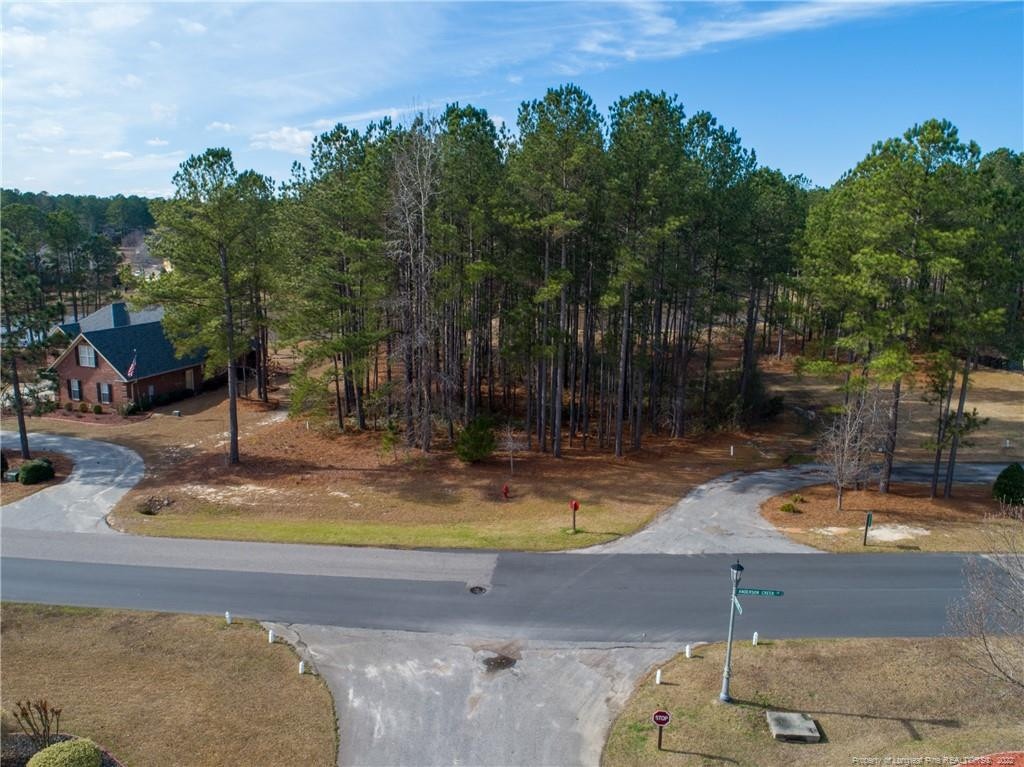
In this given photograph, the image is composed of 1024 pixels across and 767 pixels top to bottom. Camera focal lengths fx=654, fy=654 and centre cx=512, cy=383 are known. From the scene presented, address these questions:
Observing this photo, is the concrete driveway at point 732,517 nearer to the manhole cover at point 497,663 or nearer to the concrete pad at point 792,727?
the manhole cover at point 497,663

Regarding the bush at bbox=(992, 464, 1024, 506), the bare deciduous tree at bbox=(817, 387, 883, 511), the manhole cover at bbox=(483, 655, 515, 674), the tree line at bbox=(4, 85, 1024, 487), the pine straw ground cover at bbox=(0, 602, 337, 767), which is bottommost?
the pine straw ground cover at bbox=(0, 602, 337, 767)

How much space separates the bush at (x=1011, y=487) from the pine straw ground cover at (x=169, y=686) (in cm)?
2682

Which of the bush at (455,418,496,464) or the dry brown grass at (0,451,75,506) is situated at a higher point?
the bush at (455,418,496,464)

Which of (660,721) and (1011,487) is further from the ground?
(1011,487)

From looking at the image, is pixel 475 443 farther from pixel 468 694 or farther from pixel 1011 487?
pixel 1011 487

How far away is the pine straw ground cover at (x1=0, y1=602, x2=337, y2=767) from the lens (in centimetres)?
1280

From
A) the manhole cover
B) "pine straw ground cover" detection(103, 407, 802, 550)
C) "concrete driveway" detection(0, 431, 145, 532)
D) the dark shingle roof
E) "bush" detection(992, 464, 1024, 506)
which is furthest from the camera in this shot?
the dark shingle roof

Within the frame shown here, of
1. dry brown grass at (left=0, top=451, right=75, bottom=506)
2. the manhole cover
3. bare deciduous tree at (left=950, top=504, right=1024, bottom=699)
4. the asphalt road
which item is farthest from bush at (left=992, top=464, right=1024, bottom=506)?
dry brown grass at (left=0, top=451, right=75, bottom=506)

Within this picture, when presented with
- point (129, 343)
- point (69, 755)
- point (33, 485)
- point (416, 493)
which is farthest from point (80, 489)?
point (69, 755)

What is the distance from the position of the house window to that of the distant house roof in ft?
1.65

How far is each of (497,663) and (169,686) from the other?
7.37 metres

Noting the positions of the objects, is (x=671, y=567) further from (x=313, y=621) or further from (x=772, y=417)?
(x=772, y=417)

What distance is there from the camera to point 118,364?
143 feet

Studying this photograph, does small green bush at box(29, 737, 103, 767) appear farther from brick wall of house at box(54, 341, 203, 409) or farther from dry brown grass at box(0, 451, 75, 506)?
brick wall of house at box(54, 341, 203, 409)
